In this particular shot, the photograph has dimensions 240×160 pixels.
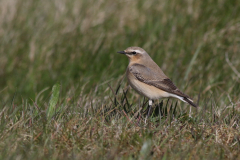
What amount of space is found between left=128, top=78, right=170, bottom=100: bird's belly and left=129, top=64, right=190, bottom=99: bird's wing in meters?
0.07

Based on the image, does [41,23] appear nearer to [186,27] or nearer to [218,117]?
[186,27]

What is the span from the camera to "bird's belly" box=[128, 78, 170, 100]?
6.50 metres

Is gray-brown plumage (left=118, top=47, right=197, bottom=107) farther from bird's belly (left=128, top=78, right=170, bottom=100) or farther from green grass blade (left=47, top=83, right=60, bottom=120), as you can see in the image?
green grass blade (left=47, top=83, right=60, bottom=120)

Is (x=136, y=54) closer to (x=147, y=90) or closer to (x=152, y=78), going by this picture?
(x=152, y=78)

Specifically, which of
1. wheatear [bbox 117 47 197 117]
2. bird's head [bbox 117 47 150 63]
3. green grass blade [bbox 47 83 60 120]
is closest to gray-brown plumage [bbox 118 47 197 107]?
wheatear [bbox 117 47 197 117]

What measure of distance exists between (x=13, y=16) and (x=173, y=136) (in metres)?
5.96

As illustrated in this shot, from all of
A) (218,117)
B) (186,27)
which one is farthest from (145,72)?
(186,27)

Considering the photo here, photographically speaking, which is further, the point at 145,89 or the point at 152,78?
the point at 152,78

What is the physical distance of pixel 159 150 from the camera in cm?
447

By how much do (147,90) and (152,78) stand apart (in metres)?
0.35

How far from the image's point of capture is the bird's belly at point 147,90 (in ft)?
21.3

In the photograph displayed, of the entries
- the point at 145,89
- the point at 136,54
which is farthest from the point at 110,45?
the point at 145,89

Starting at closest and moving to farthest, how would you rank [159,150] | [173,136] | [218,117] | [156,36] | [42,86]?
[159,150] < [173,136] < [218,117] < [42,86] < [156,36]

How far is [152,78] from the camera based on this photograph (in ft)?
22.4
